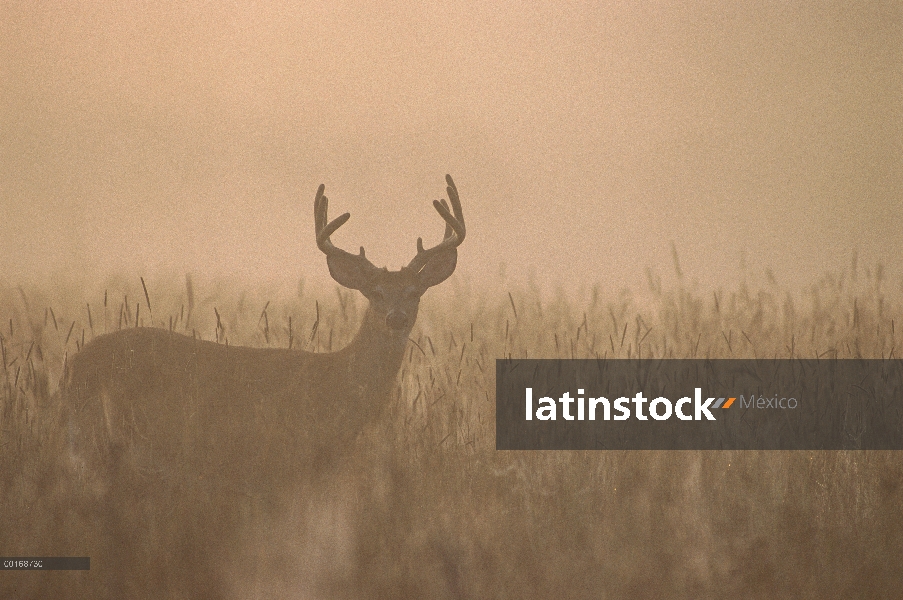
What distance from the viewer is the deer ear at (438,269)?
4.95 m

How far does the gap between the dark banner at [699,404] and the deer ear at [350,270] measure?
0.82m

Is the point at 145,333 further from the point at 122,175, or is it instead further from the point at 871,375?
the point at 871,375

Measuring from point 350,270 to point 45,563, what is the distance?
189 cm

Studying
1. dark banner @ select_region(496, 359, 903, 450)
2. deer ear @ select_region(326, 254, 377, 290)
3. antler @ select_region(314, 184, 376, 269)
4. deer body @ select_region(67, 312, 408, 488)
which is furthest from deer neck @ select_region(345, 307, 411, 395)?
dark banner @ select_region(496, 359, 903, 450)

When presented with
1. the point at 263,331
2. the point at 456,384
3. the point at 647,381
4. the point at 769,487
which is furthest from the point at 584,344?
the point at 263,331

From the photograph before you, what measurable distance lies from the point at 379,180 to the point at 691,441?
239 cm

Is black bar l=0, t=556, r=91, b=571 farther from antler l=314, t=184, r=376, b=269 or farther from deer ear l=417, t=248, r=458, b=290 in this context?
deer ear l=417, t=248, r=458, b=290

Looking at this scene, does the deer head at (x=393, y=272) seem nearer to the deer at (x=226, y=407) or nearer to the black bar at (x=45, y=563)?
the deer at (x=226, y=407)

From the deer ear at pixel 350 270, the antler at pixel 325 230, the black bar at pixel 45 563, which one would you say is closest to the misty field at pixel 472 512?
the black bar at pixel 45 563

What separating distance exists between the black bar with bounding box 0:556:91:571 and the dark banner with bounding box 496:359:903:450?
1.81 metres

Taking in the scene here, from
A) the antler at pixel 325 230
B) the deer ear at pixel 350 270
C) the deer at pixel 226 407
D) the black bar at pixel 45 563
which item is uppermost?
the antler at pixel 325 230

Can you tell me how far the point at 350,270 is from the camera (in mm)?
4918

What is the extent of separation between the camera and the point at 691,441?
4.38m

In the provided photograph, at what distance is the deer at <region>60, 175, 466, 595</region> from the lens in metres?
4.23
